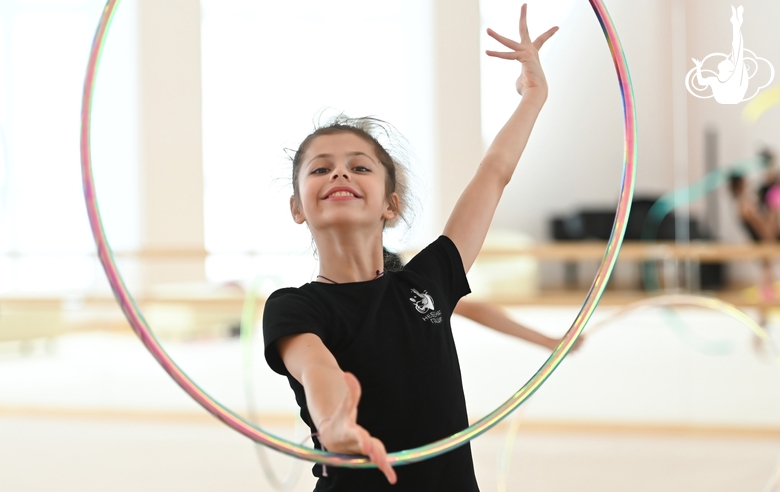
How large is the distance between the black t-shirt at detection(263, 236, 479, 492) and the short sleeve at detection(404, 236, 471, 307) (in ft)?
0.10

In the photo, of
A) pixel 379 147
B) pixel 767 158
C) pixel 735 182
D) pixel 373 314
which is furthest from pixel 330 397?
pixel 735 182

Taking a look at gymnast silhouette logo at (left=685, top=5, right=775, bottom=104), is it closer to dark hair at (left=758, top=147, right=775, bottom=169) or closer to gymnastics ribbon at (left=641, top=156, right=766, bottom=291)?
dark hair at (left=758, top=147, right=775, bottom=169)

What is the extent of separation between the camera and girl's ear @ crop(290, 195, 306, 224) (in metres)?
1.22

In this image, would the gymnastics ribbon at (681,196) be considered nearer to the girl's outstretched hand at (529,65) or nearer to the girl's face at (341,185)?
the girl's outstretched hand at (529,65)

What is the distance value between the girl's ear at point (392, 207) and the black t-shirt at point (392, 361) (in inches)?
4.8

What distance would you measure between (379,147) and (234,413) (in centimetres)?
42

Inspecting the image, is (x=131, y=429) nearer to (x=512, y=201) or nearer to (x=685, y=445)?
(x=685, y=445)

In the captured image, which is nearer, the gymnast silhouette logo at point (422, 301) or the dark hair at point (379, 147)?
the gymnast silhouette logo at point (422, 301)

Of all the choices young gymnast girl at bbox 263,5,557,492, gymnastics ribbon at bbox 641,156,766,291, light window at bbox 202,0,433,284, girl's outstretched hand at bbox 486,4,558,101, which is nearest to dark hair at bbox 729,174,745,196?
gymnastics ribbon at bbox 641,156,766,291

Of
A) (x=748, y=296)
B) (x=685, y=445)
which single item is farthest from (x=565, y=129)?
(x=685, y=445)

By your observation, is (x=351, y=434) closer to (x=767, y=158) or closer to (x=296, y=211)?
(x=296, y=211)

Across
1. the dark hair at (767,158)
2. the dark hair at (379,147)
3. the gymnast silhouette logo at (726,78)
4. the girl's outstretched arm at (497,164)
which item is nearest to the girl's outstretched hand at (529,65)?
the girl's outstretched arm at (497,164)

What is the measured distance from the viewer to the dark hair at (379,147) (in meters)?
1.22

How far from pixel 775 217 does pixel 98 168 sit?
4.69m
